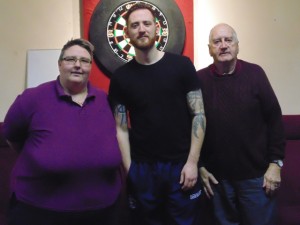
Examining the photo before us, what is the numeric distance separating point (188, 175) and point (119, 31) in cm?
148

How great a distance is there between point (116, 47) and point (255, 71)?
1.24 meters

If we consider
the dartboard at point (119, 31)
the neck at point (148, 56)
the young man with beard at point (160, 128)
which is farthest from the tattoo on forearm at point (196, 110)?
the dartboard at point (119, 31)

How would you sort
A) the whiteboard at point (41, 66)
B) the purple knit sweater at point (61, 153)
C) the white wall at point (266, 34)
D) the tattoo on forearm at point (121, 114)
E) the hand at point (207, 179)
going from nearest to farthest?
the purple knit sweater at point (61, 153), the tattoo on forearm at point (121, 114), the hand at point (207, 179), the whiteboard at point (41, 66), the white wall at point (266, 34)

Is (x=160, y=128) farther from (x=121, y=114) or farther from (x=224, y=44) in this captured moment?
(x=224, y=44)

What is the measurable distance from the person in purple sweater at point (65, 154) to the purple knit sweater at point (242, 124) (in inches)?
21.9

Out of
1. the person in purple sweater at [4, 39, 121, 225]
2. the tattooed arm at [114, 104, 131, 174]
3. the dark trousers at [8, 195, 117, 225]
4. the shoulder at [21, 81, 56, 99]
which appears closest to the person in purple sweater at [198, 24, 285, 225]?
the tattooed arm at [114, 104, 131, 174]

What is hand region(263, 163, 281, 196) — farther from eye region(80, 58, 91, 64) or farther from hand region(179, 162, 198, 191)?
eye region(80, 58, 91, 64)

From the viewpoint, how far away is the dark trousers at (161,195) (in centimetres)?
170

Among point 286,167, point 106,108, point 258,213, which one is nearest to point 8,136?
point 106,108

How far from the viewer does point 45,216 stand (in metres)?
1.57

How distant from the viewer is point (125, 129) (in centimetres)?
179

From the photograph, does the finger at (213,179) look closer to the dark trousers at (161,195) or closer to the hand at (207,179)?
the hand at (207,179)

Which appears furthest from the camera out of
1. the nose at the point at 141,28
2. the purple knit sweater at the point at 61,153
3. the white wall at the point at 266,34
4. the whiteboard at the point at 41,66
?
the white wall at the point at 266,34

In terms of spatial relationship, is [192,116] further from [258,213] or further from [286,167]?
[286,167]
